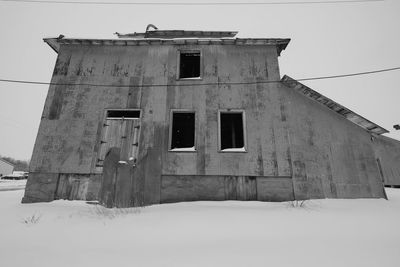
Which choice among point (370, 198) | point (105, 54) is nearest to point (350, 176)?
point (370, 198)

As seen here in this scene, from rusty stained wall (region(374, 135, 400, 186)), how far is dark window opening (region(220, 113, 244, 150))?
585 centimetres

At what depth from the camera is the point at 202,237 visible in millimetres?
4121

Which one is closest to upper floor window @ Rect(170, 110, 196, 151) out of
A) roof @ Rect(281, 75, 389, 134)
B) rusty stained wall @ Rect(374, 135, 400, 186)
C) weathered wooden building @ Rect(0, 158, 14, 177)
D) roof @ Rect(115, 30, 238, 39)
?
roof @ Rect(115, 30, 238, 39)

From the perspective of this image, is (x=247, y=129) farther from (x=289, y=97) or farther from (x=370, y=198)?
(x=370, y=198)

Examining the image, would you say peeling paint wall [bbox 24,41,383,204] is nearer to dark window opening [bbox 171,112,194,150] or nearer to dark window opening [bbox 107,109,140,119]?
dark window opening [bbox 107,109,140,119]

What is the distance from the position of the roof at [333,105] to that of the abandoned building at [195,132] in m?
0.04

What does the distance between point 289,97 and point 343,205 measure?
4399mm

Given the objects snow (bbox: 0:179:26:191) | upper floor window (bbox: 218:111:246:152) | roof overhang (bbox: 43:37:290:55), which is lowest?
snow (bbox: 0:179:26:191)

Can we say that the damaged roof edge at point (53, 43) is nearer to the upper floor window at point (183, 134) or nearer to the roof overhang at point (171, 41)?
the roof overhang at point (171, 41)

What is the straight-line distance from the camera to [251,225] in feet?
15.7

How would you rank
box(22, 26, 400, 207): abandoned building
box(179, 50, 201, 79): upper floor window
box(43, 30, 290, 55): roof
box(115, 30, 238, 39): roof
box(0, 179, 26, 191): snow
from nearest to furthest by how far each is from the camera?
1. box(22, 26, 400, 207): abandoned building
2. box(43, 30, 290, 55): roof
3. box(179, 50, 201, 79): upper floor window
4. box(115, 30, 238, 39): roof
5. box(0, 179, 26, 191): snow

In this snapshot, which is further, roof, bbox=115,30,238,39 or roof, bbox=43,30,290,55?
roof, bbox=115,30,238,39

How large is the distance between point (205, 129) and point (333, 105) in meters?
5.44

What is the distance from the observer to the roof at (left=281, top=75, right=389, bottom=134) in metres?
8.63
